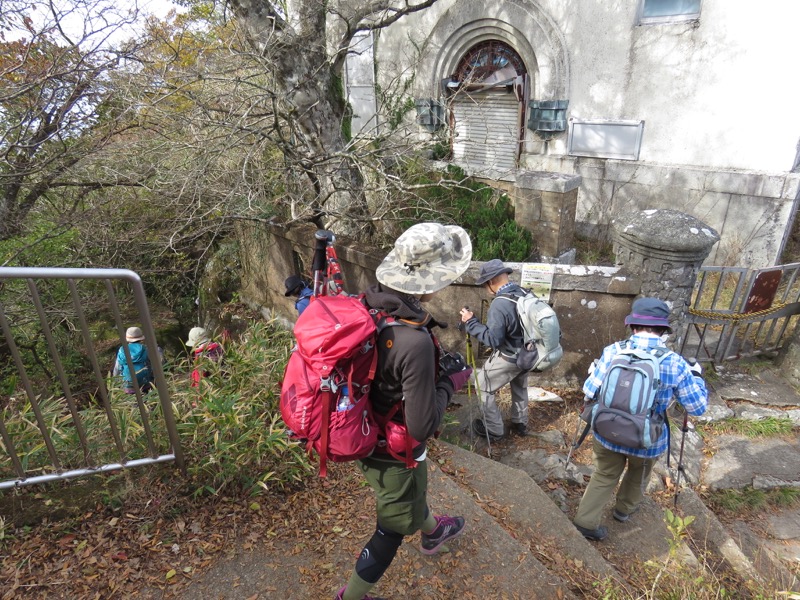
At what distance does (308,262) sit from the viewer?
6.39m

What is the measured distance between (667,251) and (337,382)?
3707mm

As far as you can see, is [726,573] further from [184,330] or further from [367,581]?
[184,330]

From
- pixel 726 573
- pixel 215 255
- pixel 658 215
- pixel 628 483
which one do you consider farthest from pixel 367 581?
pixel 215 255

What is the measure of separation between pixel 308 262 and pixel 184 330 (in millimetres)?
4026

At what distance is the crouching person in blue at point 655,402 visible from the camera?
9.75 ft

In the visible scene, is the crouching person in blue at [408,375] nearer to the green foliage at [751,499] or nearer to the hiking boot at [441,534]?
the hiking boot at [441,534]

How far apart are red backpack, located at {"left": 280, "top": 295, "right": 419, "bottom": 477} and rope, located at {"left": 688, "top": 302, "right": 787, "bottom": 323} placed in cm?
450

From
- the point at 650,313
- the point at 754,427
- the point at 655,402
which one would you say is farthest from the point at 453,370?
the point at 754,427

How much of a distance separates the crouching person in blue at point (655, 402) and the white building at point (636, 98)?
4.49 m

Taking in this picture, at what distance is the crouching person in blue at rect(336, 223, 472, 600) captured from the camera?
1.94m

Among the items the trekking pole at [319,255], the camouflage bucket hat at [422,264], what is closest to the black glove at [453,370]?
the camouflage bucket hat at [422,264]

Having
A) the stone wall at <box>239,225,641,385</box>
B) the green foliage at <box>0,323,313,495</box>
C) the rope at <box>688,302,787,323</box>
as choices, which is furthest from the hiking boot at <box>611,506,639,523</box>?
the rope at <box>688,302,787,323</box>

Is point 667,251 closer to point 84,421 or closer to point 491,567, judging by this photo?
point 491,567

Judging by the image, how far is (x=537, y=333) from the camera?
12.6 feet
